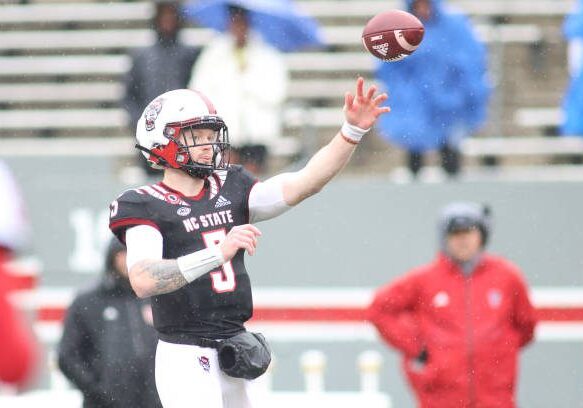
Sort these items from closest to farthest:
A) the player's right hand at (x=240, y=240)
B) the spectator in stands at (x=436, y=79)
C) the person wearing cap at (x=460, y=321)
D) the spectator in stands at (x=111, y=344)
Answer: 1. the player's right hand at (x=240, y=240)
2. the spectator in stands at (x=111, y=344)
3. the person wearing cap at (x=460, y=321)
4. the spectator in stands at (x=436, y=79)

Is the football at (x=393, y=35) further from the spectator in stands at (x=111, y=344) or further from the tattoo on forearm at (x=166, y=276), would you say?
the spectator in stands at (x=111, y=344)

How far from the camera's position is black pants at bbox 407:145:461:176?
1045 cm

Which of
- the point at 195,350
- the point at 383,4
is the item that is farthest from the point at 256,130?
the point at 195,350

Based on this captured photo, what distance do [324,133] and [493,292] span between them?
13.0 feet

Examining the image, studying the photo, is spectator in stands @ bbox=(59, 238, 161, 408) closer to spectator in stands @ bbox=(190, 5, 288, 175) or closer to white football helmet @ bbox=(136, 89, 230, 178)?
white football helmet @ bbox=(136, 89, 230, 178)

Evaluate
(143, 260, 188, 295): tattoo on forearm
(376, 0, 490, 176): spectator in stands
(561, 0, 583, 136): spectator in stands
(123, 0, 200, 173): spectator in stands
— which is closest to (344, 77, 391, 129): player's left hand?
(143, 260, 188, 295): tattoo on forearm

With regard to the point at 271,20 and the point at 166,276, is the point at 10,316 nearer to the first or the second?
the point at 166,276

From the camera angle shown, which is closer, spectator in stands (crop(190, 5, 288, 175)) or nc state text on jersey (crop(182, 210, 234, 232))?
nc state text on jersey (crop(182, 210, 234, 232))

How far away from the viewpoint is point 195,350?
6281 mm

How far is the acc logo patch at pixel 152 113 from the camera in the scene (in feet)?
21.2

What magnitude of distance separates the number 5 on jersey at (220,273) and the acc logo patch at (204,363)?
0.29 m

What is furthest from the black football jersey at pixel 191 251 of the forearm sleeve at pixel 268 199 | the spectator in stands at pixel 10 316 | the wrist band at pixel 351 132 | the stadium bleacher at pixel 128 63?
the stadium bleacher at pixel 128 63

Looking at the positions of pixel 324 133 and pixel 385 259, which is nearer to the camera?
pixel 385 259

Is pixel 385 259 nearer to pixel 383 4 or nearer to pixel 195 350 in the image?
pixel 383 4
